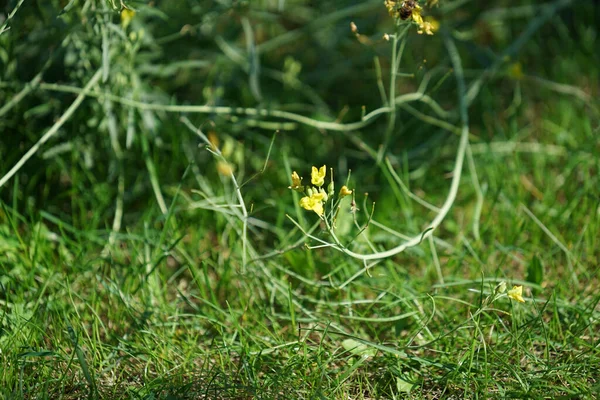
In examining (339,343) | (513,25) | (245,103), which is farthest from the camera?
(513,25)

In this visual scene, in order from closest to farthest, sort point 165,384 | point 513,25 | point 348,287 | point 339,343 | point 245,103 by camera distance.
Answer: point 165,384
point 339,343
point 348,287
point 245,103
point 513,25

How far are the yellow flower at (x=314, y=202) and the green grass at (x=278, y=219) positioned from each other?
5 centimetres

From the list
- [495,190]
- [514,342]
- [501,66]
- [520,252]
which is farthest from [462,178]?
[514,342]

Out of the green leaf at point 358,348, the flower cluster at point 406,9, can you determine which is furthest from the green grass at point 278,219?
the flower cluster at point 406,9

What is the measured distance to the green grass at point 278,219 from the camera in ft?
4.11

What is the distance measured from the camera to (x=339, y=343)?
134 centimetres

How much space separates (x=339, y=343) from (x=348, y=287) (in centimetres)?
15

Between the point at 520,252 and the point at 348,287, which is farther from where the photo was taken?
the point at 520,252

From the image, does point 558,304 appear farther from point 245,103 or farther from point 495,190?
point 245,103

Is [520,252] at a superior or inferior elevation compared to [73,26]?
inferior

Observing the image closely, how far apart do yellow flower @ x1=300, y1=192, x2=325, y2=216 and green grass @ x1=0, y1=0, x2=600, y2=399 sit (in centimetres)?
5

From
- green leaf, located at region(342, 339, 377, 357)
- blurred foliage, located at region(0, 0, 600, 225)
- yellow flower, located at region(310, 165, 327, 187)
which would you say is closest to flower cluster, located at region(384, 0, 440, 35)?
blurred foliage, located at region(0, 0, 600, 225)

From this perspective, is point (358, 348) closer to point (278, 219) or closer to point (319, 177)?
point (319, 177)


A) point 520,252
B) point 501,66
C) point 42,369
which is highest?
point 501,66
